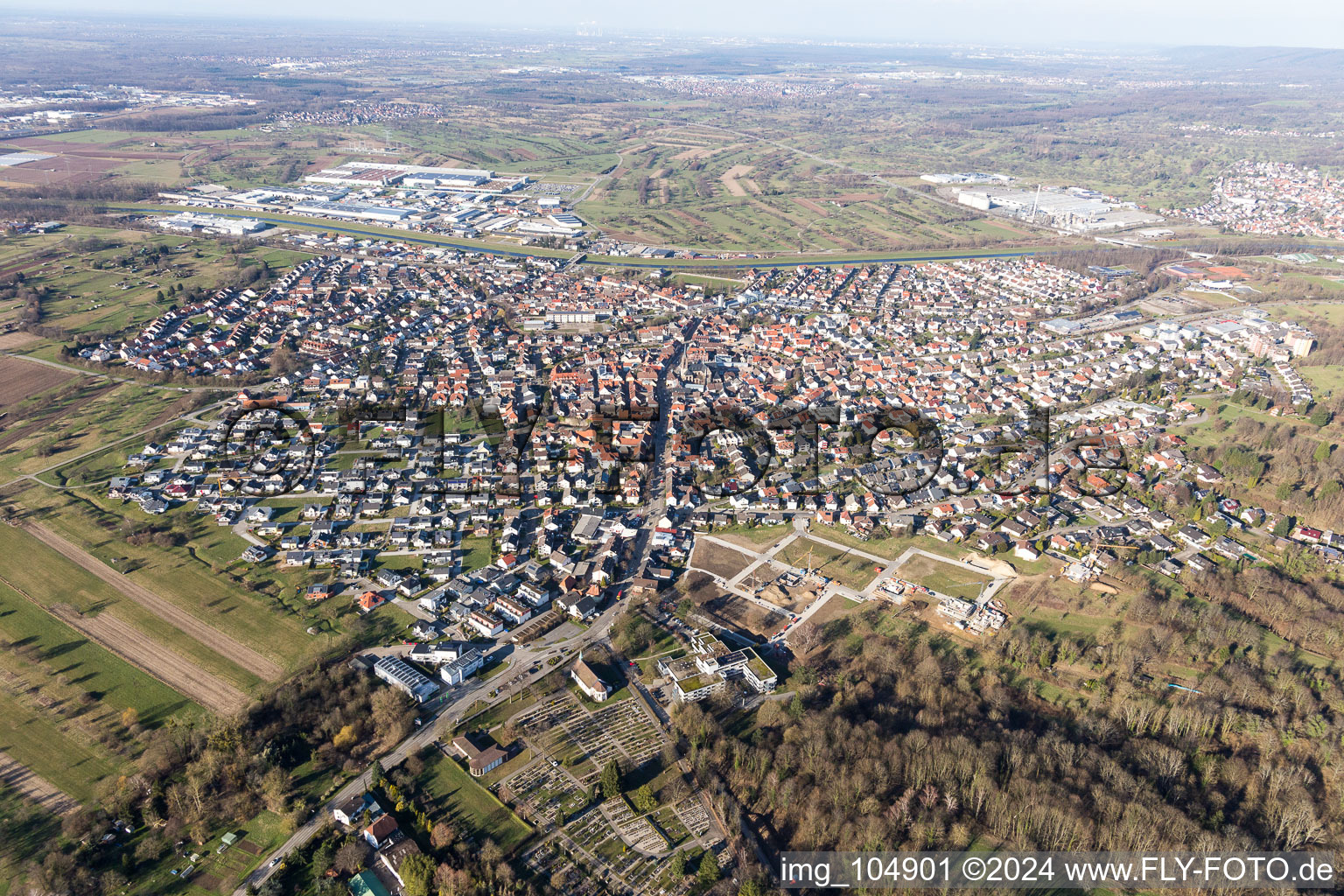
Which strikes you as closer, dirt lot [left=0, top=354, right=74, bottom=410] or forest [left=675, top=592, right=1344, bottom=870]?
forest [left=675, top=592, right=1344, bottom=870]

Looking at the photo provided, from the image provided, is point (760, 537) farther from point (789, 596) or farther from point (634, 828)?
point (634, 828)

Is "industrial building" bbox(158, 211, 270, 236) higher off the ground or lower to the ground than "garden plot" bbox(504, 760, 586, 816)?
higher

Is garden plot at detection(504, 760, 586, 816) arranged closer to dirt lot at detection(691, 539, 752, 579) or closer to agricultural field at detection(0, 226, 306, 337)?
dirt lot at detection(691, 539, 752, 579)

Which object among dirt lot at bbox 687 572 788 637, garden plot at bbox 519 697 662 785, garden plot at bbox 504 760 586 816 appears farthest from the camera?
dirt lot at bbox 687 572 788 637

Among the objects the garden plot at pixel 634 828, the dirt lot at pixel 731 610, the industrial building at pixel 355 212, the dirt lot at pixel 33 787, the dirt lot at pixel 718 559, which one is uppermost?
the industrial building at pixel 355 212

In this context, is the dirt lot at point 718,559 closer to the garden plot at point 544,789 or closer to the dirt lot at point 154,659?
the garden plot at point 544,789

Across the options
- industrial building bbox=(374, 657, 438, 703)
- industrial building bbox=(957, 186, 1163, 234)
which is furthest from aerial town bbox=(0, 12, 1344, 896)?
industrial building bbox=(957, 186, 1163, 234)

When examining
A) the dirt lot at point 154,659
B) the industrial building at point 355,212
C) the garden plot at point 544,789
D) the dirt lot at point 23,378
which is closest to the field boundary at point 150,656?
the dirt lot at point 154,659
